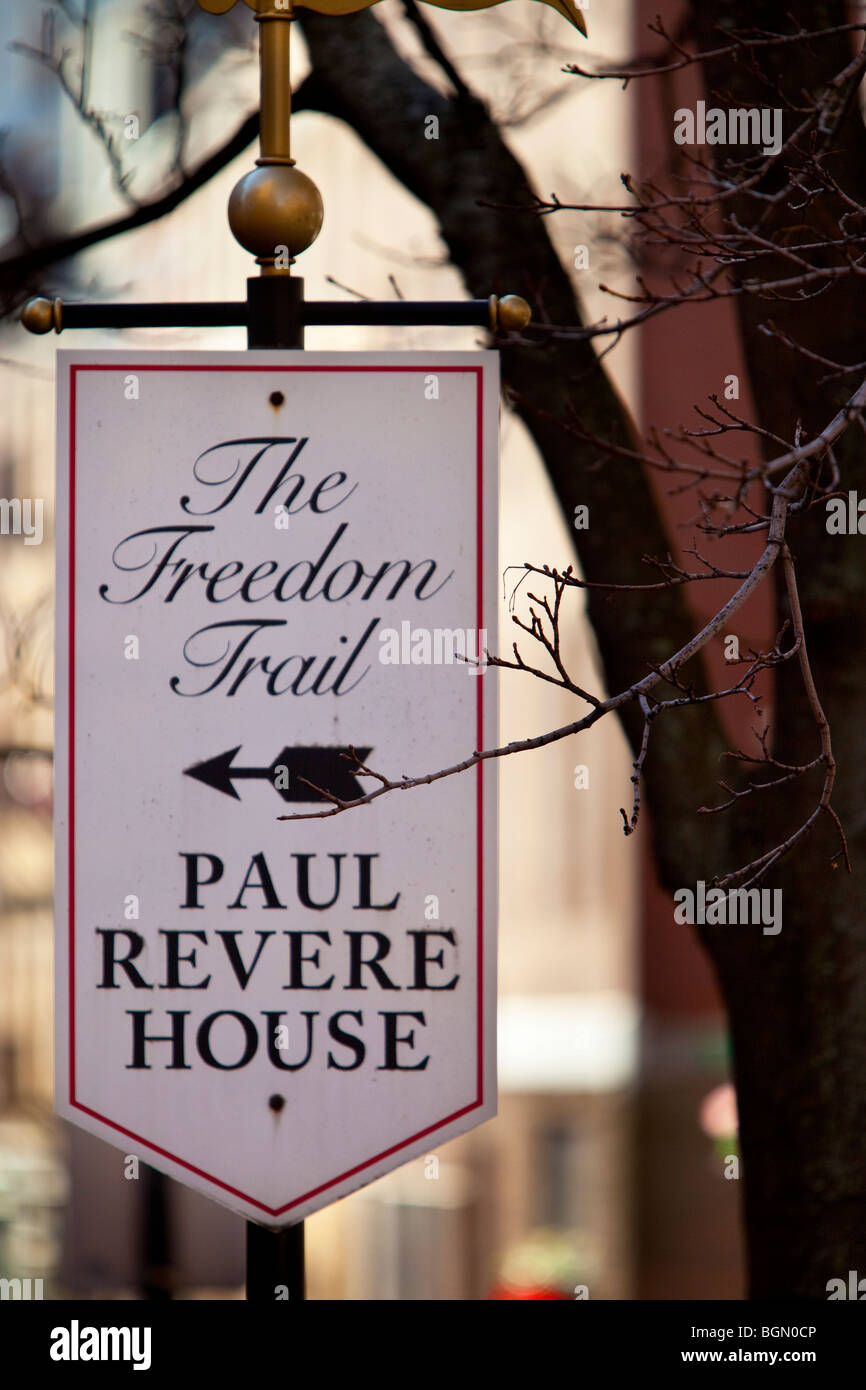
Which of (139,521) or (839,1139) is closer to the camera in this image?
(139,521)

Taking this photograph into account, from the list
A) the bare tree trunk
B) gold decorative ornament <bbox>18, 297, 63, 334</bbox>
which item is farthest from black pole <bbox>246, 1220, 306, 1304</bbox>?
gold decorative ornament <bbox>18, 297, 63, 334</bbox>

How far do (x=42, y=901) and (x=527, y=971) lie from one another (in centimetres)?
426

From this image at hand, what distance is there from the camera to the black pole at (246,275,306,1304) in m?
2.66

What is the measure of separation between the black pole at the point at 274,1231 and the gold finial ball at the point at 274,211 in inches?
2.6

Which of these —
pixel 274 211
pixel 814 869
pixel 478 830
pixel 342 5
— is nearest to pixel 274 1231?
pixel 478 830

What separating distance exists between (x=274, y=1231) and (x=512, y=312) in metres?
1.82

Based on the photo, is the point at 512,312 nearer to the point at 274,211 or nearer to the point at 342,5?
the point at 274,211

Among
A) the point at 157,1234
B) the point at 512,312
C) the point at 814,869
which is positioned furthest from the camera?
the point at 157,1234

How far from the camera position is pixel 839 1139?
137 inches

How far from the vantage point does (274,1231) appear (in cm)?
266

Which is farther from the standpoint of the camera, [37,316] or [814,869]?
[814,869]

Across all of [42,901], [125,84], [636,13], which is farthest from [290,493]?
[636,13]

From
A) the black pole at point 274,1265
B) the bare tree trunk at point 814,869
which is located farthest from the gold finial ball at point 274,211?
the black pole at point 274,1265

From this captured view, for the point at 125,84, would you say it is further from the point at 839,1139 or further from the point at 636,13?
the point at 839,1139
